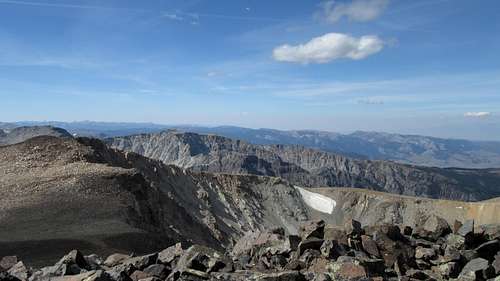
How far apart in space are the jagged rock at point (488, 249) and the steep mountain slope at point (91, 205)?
2420cm

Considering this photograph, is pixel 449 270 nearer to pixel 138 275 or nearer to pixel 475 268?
pixel 475 268

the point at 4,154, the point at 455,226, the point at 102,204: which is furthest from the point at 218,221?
the point at 455,226

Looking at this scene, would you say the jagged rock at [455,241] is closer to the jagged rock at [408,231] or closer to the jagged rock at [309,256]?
the jagged rock at [408,231]

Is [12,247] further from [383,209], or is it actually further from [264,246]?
[383,209]

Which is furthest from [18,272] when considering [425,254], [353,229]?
[425,254]

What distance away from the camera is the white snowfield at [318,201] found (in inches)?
4818

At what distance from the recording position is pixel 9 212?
1687 inches

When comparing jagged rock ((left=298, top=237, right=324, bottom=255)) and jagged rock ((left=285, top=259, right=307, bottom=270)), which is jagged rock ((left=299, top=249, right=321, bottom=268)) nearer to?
jagged rock ((left=285, top=259, right=307, bottom=270))

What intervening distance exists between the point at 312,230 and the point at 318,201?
348ft

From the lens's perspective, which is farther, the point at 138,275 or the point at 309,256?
the point at 309,256

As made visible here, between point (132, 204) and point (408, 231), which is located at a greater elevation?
point (408, 231)

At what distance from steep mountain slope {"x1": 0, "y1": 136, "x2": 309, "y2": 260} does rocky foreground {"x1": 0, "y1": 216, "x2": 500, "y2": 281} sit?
17291mm

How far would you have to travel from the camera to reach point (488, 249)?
65.1 feet

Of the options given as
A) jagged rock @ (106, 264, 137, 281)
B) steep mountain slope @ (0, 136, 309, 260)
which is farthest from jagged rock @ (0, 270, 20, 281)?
steep mountain slope @ (0, 136, 309, 260)
